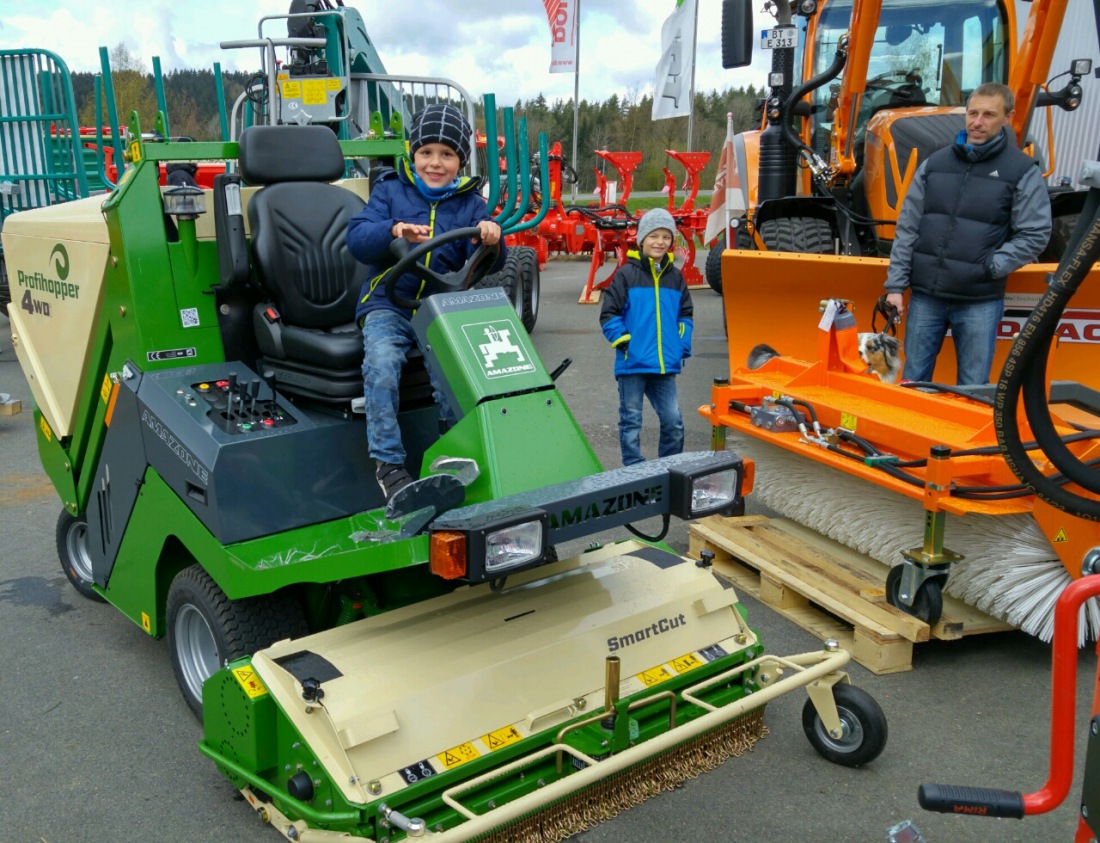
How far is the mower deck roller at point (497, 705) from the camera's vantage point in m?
2.36

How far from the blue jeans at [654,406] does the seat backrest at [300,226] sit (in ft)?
5.58

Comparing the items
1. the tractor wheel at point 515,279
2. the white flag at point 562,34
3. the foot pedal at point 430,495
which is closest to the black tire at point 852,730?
the foot pedal at point 430,495

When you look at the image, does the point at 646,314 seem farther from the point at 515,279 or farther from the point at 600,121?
the point at 600,121

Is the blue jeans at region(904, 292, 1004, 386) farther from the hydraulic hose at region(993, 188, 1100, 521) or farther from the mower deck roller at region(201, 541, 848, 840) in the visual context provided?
the hydraulic hose at region(993, 188, 1100, 521)

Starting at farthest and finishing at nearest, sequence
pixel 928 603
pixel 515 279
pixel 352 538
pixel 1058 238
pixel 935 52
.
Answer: pixel 515 279 → pixel 935 52 → pixel 1058 238 → pixel 928 603 → pixel 352 538

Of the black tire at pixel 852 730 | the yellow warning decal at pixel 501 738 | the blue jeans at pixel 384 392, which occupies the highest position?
the blue jeans at pixel 384 392

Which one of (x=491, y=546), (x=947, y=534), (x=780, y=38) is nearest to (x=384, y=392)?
(x=491, y=546)

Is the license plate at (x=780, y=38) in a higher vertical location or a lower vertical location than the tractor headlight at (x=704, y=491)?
higher

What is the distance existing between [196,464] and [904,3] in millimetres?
5800

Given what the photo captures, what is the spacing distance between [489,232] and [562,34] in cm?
1467

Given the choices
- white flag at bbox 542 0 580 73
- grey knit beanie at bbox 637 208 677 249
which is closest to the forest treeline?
white flag at bbox 542 0 580 73

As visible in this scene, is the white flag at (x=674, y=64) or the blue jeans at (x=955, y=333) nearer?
the blue jeans at (x=955, y=333)

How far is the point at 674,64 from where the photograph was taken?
1442cm

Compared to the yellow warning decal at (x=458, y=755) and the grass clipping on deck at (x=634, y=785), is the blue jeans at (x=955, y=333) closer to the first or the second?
the grass clipping on deck at (x=634, y=785)
